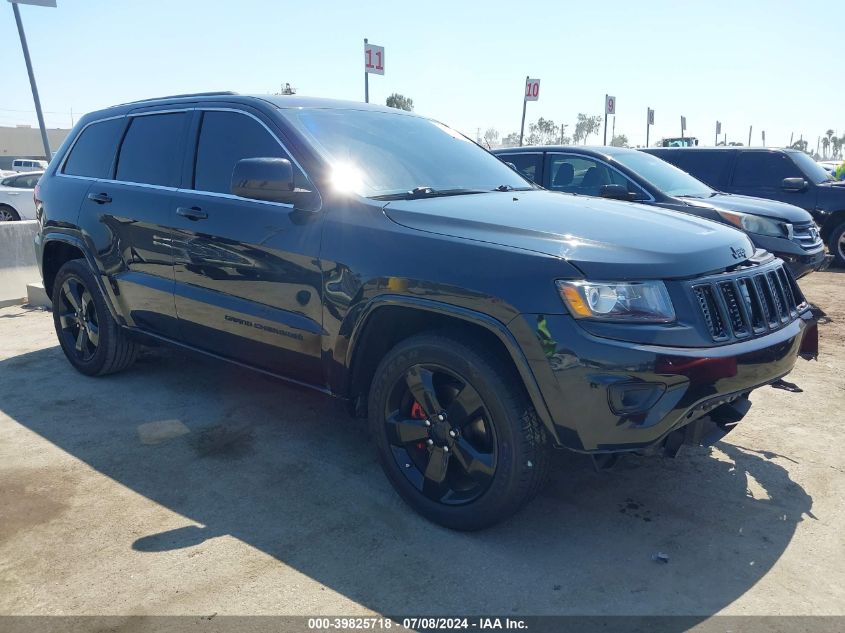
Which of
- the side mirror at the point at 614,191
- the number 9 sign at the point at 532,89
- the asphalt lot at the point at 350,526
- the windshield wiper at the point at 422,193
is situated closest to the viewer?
the asphalt lot at the point at 350,526

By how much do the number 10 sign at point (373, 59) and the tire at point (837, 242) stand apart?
7942 mm

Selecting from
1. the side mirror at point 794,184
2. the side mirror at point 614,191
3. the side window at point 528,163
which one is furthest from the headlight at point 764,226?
the side mirror at point 794,184

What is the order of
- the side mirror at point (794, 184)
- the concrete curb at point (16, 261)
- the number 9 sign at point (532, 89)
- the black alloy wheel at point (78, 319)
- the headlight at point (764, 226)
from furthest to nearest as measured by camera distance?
the number 9 sign at point (532, 89) < the side mirror at point (794, 184) < the concrete curb at point (16, 261) < the headlight at point (764, 226) < the black alloy wheel at point (78, 319)

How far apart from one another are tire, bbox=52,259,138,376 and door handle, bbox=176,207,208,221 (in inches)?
48.0

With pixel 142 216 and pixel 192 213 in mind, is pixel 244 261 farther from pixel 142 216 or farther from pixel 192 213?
pixel 142 216

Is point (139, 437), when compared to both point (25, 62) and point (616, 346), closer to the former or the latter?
point (616, 346)

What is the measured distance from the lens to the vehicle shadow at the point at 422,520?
259 centimetres

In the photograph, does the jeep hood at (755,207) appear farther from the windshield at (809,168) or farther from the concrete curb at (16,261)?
the concrete curb at (16,261)

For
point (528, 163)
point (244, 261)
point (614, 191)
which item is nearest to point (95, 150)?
point (244, 261)

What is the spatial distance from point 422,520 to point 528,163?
→ 5387mm

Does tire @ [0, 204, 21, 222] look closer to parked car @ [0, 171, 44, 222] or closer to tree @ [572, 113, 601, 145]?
parked car @ [0, 171, 44, 222]

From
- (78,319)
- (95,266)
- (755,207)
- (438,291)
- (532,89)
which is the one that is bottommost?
(78,319)

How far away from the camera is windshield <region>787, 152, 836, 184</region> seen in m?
9.91

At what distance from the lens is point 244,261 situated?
353 cm
